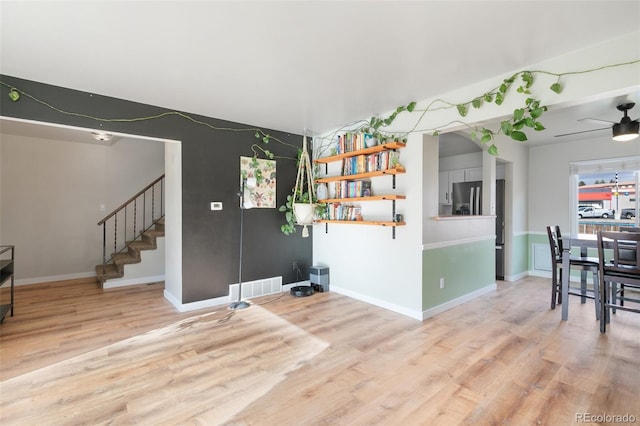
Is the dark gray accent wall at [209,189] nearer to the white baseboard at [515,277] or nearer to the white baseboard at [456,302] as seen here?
the white baseboard at [456,302]

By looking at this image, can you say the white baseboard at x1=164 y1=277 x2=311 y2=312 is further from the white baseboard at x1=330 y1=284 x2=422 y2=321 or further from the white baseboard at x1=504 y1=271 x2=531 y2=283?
the white baseboard at x1=504 y1=271 x2=531 y2=283

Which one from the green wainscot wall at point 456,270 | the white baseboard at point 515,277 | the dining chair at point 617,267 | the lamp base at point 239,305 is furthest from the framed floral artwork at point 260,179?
the white baseboard at point 515,277

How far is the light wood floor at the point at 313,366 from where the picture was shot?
183 centimetres

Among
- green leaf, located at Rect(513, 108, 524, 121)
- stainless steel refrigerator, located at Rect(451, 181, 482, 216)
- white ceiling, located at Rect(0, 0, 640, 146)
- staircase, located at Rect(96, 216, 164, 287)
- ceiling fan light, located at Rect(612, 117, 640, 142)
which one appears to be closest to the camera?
white ceiling, located at Rect(0, 0, 640, 146)

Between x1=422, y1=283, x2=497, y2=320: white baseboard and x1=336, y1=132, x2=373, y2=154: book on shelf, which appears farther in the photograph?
x1=336, y1=132, x2=373, y2=154: book on shelf

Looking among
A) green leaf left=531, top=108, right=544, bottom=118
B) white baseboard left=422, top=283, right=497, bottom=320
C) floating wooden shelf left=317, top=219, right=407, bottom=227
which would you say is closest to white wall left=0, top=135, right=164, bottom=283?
floating wooden shelf left=317, top=219, right=407, bottom=227

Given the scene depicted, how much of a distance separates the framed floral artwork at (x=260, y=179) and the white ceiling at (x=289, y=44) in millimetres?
1128

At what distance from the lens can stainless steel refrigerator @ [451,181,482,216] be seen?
5043 millimetres

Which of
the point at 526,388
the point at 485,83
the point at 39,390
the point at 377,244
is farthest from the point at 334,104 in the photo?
the point at 39,390

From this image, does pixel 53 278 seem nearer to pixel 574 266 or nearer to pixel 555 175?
pixel 574 266

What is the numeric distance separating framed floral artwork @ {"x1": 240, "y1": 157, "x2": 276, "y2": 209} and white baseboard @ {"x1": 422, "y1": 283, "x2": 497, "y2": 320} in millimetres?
2628

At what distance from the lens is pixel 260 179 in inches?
170

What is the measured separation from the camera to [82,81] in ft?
9.19

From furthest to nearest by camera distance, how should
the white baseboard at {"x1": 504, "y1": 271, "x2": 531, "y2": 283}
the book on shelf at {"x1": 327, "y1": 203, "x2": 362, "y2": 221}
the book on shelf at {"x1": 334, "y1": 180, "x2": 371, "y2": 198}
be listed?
the white baseboard at {"x1": 504, "y1": 271, "x2": 531, "y2": 283} → the book on shelf at {"x1": 327, "y1": 203, "x2": 362, "y2": 221} → the book on shelf at {"x1": 334, "y1": 180, "x2": 371, "y2": 198}
